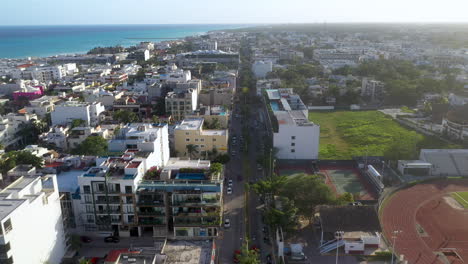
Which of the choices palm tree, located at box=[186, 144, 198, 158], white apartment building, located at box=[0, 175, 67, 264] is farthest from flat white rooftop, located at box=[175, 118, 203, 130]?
white apartment building, located at box=[0, 175, 67, 264]

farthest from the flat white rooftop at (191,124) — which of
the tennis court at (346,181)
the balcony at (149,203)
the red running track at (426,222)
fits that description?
the red running track at (426,222)

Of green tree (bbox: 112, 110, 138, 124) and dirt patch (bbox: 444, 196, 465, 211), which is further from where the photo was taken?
green tree (bbox: 112, 110, 138, 124)

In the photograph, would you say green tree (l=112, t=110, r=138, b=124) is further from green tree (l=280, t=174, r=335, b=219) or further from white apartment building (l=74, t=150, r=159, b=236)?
green tree (l=280, t=174, r=335, b=219)

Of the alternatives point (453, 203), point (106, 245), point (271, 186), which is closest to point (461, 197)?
point (453, 203)

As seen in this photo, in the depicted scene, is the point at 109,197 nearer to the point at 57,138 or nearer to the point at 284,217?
the point at 284,217

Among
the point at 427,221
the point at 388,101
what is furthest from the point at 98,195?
the point at 388,101

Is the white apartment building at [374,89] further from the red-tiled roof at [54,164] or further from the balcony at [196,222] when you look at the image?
the red-tiled roof at [54,164]
